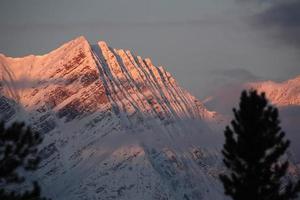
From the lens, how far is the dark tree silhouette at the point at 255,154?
8106 centimetres

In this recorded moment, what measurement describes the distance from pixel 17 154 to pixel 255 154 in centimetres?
2046

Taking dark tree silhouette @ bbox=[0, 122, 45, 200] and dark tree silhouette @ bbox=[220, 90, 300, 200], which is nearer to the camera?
dark tree silhouette @ bbox=[0, 122, 45, 200]

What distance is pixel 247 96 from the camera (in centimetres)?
8312

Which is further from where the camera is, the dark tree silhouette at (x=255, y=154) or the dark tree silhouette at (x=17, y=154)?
the dark tree silhouette at (x=255, y=154)

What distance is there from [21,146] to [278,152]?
71.9ft

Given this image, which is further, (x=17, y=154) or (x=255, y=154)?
(x=255, y=154)

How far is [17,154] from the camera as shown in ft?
241

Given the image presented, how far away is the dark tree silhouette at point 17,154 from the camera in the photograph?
73.1m

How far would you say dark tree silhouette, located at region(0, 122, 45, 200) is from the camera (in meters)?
73.1

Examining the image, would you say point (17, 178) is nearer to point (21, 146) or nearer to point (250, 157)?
point (21, 146)

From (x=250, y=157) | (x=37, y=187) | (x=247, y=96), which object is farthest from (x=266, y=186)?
(x=37, y=187)

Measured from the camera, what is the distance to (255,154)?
269 feet

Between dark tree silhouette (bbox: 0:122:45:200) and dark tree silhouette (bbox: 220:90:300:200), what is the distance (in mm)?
16934

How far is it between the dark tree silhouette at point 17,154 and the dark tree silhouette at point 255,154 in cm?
1693
